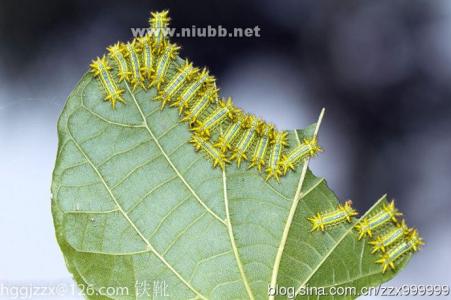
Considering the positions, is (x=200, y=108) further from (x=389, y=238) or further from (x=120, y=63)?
(x=389, y=238)

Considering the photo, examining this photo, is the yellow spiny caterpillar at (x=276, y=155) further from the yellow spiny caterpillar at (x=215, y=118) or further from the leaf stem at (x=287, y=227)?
the yellow spiny caterpillar at (x=215, y=118)

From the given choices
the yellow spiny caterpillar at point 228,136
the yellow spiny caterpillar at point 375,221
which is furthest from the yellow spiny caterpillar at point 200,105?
the yellow spiny caterpillar at point 375,221

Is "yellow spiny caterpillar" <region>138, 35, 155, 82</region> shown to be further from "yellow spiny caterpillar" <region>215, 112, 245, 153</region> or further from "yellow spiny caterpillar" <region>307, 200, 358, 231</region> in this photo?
"yellow spiny caterpillar" <region>307, 200, 358, 231</region>

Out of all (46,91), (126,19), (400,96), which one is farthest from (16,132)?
(400,96)

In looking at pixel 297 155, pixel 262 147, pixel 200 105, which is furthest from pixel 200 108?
pixel 297 155

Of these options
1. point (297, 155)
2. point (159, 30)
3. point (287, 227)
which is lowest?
point (287, 227)

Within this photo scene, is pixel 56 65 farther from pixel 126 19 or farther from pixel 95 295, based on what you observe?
pixel 95 295

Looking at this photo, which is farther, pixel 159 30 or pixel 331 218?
pixel 159 30
